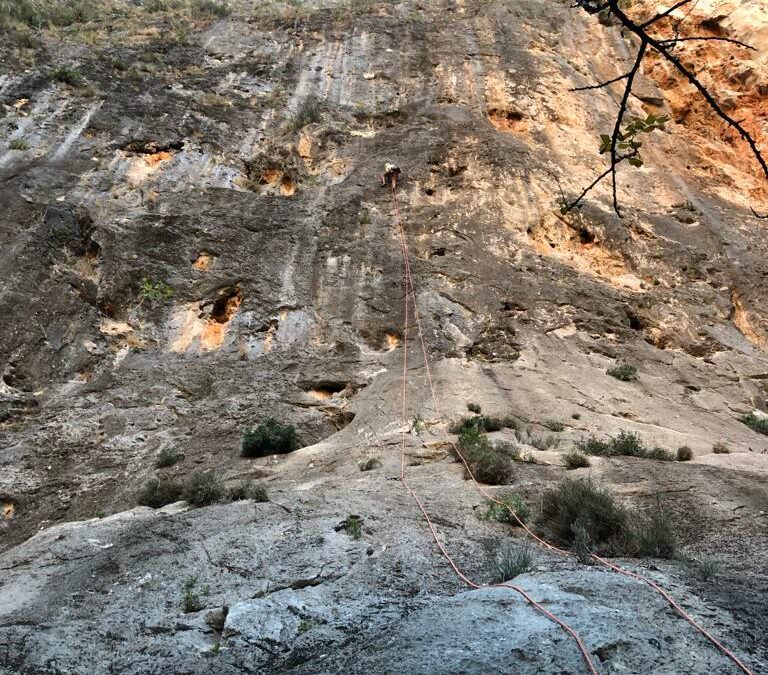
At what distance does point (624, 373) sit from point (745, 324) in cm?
510

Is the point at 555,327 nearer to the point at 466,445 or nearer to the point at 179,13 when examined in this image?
the point at 466,445

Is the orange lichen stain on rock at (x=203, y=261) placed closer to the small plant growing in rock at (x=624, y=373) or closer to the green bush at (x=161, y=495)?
the green bush at (x=161, y=495)

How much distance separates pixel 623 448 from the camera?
792cm

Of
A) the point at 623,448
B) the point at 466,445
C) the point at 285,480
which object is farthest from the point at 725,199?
the point at 285,480

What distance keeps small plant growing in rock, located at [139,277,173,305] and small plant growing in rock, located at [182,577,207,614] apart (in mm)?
9394

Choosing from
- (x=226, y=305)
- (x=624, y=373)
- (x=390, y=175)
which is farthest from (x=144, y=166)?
(x=624, y=373)

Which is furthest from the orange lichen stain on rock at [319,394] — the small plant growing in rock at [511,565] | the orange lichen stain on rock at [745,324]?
the orange lichen stain on rock at [745,324]

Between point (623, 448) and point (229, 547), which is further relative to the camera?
point (623, 448)

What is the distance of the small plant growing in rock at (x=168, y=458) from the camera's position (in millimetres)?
9586

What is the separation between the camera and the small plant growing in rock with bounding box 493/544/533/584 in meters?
4.29

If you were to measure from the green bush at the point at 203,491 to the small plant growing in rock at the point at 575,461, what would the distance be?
3961 mm

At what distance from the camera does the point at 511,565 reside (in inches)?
171

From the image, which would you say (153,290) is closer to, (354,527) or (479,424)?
(479,424)

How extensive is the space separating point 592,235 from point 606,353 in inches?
166
